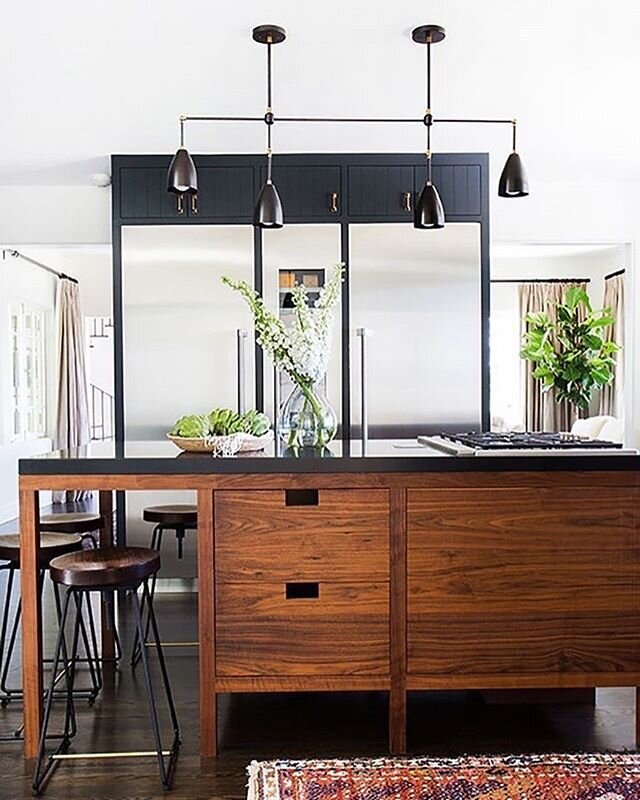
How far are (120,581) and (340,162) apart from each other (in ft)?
10.5

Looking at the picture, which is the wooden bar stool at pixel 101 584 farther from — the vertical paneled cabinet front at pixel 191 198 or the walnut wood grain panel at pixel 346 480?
the vertical paneled cabinet front at pixel 191 198

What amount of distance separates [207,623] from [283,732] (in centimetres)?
50

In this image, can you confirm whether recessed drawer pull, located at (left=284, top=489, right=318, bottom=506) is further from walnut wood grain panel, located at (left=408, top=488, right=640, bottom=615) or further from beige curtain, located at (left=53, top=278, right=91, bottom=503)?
beige curtain, located at (left=53, top=278, right=91, bottom=503)

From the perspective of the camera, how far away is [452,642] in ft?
8.52

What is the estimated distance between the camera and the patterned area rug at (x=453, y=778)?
226 centimetres

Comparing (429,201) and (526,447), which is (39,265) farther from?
(526,447)

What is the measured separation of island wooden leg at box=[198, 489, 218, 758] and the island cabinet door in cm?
62

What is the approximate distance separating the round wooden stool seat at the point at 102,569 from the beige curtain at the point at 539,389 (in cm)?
766

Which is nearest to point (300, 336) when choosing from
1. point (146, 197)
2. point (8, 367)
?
point (146, 197)

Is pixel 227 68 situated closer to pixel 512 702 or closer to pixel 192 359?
pixel 192 359

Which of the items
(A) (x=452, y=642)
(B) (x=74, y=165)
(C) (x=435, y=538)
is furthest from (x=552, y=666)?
(B) (x=74, y=165)

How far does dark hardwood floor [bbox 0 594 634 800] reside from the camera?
2.41m

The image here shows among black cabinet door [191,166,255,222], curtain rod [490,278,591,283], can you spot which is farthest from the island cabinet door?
curtain rod [490,278,591,283]

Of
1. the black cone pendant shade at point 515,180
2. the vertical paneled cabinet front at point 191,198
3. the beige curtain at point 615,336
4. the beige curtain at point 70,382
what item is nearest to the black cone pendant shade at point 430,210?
the black cone pendant shade at point 515,180
